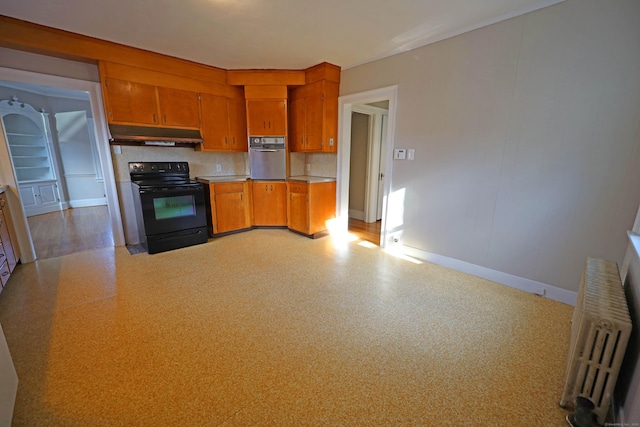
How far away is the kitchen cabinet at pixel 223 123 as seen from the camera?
158 inches

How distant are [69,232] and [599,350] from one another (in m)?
6.45

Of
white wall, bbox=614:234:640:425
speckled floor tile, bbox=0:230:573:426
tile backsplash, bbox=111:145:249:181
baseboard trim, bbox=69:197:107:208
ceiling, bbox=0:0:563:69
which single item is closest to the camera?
white wall, bbox=614:234:640:425

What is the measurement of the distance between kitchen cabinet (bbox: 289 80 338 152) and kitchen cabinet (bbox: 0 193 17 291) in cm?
362

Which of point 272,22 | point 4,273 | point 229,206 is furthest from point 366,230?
point 4,273

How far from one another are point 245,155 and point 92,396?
3.95m

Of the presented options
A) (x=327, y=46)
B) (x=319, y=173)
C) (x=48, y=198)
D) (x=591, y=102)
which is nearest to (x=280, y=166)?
(x=319, y=173)

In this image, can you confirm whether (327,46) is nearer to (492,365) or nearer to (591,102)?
(591,102)

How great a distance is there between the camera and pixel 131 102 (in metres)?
3.38

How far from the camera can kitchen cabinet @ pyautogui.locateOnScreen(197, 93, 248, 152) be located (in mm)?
4023

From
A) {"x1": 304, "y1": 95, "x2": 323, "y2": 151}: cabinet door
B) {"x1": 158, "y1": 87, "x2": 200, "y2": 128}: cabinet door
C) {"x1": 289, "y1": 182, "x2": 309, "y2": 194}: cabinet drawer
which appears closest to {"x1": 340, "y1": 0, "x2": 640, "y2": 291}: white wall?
{"x1": 304, "y1": 95, "x2": 323, "y2": 151}: cabinet door

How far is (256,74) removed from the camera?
4.07 meters

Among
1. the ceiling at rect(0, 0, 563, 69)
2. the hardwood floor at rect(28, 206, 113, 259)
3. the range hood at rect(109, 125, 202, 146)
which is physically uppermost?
the ceiling at rect(0, 0, 563, 69)

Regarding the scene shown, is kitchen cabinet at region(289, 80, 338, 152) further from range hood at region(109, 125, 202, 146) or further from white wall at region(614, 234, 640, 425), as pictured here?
white wall at region(614, 234, 640, 425)

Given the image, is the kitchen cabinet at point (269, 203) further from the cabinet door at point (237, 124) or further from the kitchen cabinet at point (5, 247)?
the kitchen cabinet at point (5, 247)
